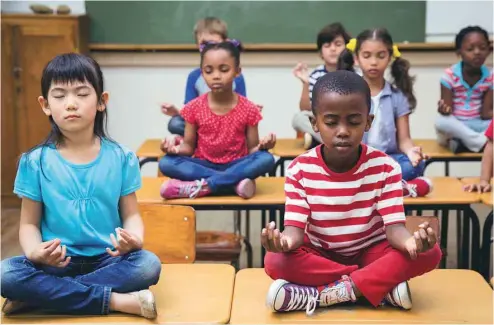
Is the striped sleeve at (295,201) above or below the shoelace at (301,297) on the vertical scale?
above

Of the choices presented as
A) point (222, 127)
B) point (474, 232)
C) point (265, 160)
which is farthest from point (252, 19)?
point (474, 232)

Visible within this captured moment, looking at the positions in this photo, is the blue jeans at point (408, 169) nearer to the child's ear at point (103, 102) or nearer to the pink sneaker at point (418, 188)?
the pink sneaker at point (418, 188)

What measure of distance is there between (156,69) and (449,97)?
2.05 metres

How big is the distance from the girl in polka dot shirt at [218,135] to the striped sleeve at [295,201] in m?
1.09

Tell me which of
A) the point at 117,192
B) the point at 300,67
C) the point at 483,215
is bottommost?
the point at 483,215

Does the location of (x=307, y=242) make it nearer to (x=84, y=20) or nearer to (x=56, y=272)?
(x=56, y=272)

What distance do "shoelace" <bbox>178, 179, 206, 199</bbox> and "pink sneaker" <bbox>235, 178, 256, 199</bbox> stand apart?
0.16 meters

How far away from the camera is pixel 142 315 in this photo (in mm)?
1903

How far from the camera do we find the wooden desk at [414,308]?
1.86m

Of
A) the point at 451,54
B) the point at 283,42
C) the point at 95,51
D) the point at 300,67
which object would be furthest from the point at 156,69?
the point at 451,54

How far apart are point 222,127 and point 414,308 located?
1.47 metres

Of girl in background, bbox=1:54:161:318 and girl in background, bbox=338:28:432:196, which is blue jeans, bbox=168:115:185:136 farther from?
girl in background, bbox=1:54:161:318

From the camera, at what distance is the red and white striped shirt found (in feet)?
6.56

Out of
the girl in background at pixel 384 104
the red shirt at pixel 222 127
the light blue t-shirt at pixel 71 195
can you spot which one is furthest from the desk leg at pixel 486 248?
the light blue t-shirt at pixel 71 195
